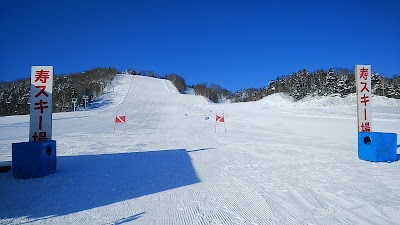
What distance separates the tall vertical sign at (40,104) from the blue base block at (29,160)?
0.80 metres

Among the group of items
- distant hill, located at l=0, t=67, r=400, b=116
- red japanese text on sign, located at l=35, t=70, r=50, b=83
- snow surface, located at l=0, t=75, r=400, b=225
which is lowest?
snow surface, located at l=0, t=75, r=400, b=225

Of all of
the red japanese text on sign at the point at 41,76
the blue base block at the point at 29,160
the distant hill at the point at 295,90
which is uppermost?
the distant hill at the point at 295,90

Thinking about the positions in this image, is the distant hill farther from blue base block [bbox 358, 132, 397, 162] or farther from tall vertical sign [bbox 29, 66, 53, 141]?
blue base block [bbox 358, 132, 397, 162]

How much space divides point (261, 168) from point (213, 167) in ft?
4.49

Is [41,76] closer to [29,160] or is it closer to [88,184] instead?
[29,160]

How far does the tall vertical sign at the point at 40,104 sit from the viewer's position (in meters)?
7.50

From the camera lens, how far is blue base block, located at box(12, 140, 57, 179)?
6.57 meters

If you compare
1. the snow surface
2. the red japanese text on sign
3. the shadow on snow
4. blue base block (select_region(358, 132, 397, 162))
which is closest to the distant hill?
the red japanese text on sign

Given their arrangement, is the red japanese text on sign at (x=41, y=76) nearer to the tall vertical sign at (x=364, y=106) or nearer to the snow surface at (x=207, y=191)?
the snow surface at (x=207, y=191)

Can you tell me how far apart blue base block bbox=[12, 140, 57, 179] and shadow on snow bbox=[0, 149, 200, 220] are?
0.21 metres

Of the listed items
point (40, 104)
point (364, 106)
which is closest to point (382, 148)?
point (364, 106)

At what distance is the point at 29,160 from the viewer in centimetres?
662

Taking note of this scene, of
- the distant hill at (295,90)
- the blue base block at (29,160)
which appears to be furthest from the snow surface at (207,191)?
the distant hill at (295,90)

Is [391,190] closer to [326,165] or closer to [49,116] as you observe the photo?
[326,165]
